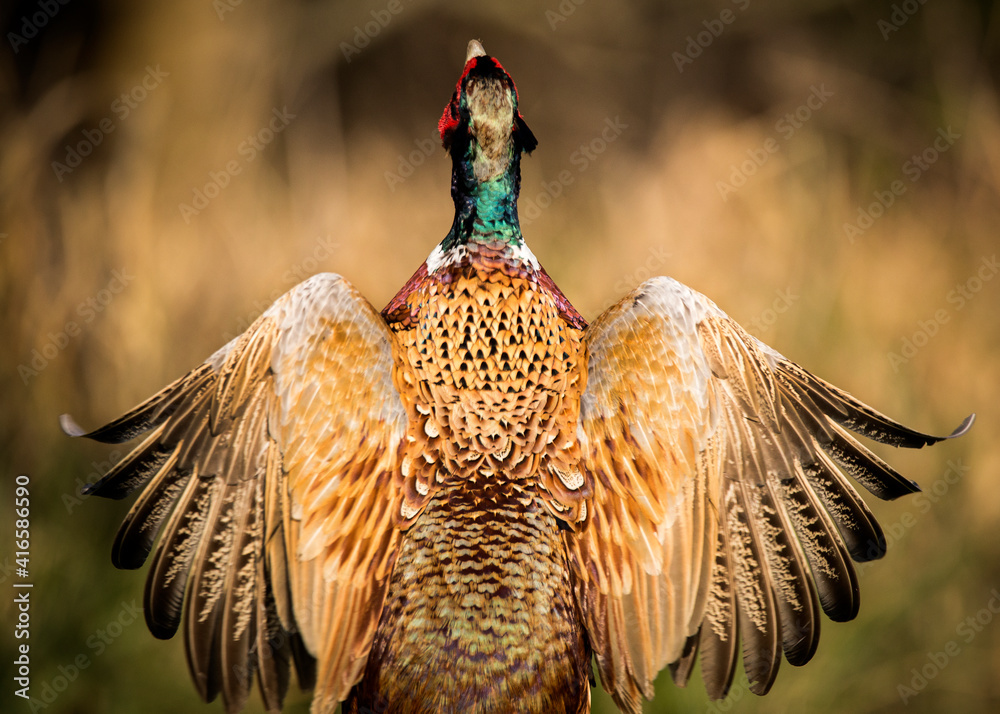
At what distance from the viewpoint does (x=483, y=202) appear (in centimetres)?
151

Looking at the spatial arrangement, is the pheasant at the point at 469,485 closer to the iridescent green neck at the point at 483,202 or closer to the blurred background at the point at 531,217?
the iridescent green neck at the point at 483,202

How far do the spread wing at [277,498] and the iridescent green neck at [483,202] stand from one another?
25 cm

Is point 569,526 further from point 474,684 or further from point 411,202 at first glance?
point 411,202

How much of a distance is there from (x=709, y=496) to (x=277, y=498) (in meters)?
0.83

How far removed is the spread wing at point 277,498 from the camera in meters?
1.41

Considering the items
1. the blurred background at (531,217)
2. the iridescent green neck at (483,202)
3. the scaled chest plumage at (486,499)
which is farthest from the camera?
the blurred background at (531,217)

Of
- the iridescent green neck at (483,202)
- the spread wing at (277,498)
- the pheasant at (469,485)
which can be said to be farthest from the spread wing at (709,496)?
the spread wing at (277,498)

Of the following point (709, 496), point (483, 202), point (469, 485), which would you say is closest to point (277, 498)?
point (469, 485)

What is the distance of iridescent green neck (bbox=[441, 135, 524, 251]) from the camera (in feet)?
4.90

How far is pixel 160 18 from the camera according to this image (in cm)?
312

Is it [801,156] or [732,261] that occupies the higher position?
[801,156]

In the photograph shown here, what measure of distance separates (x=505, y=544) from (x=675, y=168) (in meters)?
2.36

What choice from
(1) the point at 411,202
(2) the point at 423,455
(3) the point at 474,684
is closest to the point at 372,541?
(2) the point at 423,455

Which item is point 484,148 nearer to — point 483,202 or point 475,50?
point 483,202
